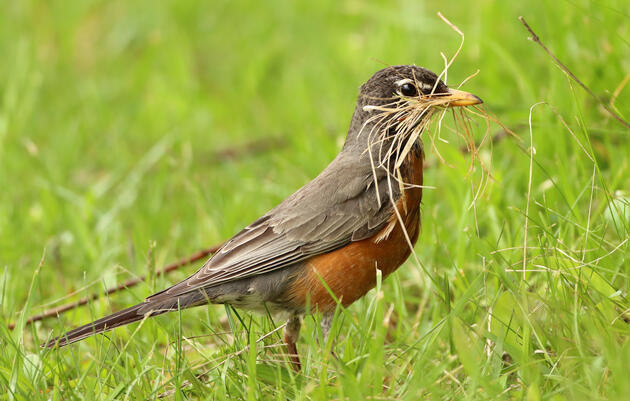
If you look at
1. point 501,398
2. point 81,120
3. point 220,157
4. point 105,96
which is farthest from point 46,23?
point 501,398

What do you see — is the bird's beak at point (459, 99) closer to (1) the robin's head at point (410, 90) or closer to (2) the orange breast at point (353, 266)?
(1) the robin's head at point (410, 90)

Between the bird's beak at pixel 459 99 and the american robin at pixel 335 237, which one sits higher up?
the bird's beak at pixel 459 99

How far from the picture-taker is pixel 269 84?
8305 mm

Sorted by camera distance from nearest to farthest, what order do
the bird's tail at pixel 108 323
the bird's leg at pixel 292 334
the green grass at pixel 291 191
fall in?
the green grass at pixel 291 191
the bird's tail at pixel 108 323
the bird's leg at pixel 292 334

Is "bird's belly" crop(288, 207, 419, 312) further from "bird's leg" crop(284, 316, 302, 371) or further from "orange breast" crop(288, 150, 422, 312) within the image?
"bird's leg" crop(284, 316, 302, 371)

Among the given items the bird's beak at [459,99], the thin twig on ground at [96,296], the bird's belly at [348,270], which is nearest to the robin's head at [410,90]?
the bird's beak at [459,99]

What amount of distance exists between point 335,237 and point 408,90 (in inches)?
30.8

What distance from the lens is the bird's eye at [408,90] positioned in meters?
3.82

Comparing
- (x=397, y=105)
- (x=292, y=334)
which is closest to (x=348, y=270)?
(x=292, y=334)

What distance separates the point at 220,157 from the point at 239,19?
3.38 m

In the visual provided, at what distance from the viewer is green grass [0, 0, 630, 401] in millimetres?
2947

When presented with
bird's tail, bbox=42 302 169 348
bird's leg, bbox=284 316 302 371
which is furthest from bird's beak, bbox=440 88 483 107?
bird's tail, bbox=42 302 169 348

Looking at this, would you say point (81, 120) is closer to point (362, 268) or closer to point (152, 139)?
point (152, 139)

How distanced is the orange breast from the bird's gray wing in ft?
0.14
